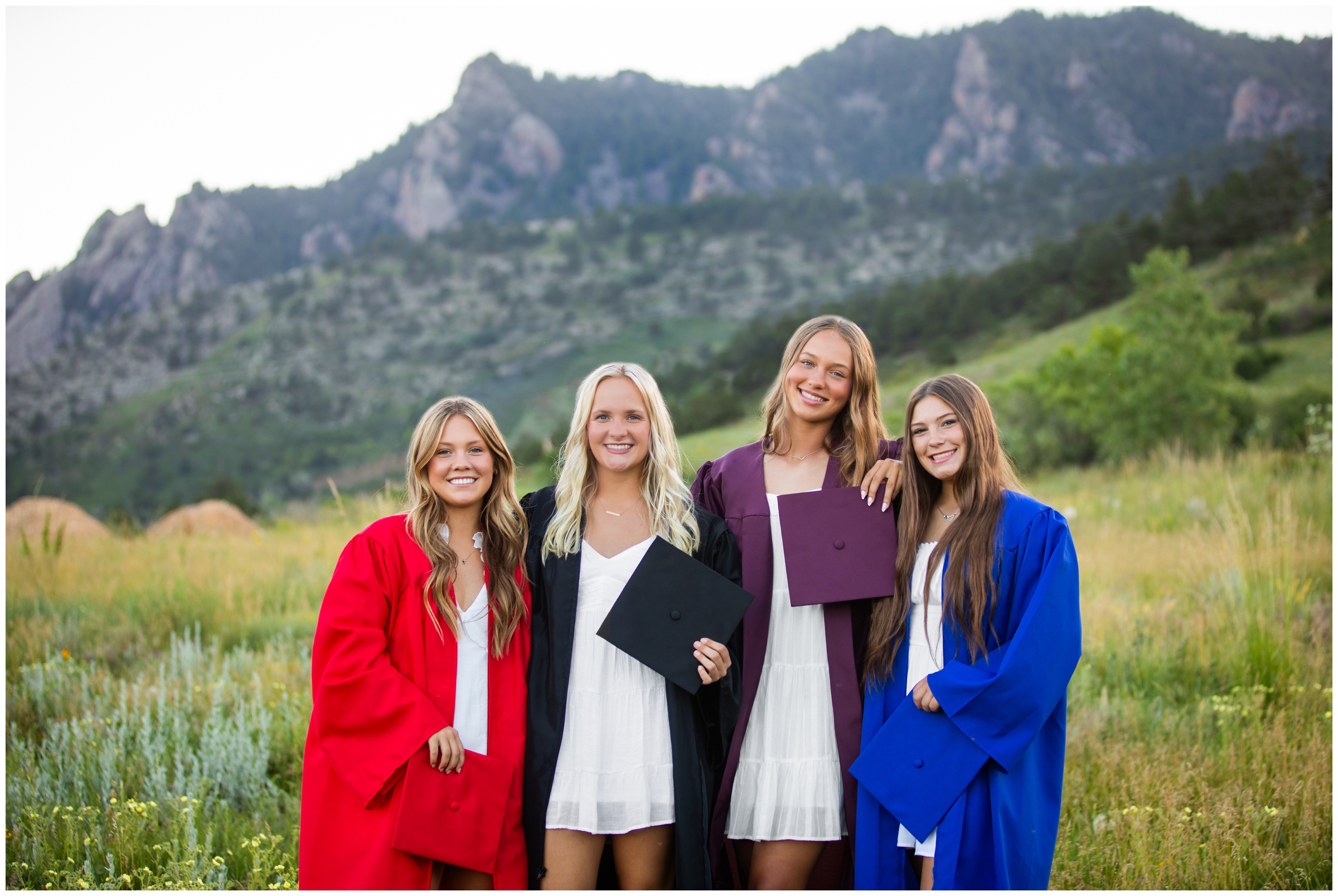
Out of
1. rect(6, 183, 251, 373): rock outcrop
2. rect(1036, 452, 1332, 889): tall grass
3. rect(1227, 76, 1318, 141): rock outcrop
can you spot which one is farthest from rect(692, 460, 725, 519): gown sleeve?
rect(1227, 76, 1318, 141): rock outcrop

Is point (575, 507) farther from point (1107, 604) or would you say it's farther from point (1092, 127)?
point (1092, 127)

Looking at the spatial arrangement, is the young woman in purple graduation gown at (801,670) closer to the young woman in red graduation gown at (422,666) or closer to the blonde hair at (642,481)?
the blonde hair at (642,481)

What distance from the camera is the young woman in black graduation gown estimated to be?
2.80 metres

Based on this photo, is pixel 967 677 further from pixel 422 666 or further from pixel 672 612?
pixel 422 666

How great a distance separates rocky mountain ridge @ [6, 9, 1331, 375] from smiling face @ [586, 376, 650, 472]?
350 ft

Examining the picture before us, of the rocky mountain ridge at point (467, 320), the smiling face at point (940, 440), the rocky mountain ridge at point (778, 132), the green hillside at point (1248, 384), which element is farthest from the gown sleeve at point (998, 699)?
the rocky mountain ridge at point (778, 132)

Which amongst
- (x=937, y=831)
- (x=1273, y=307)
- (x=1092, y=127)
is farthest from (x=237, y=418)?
(x=1092, y=127)

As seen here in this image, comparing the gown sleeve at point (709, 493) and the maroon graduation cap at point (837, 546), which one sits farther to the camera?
the gown sleeve at point (709, 493)

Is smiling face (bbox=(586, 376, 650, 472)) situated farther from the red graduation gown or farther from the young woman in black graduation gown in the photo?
the red graduation gown

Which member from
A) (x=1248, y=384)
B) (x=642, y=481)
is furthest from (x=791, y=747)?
(x=1248, y=384)

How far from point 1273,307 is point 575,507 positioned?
104 feet

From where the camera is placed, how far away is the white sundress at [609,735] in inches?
110

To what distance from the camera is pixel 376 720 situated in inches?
107

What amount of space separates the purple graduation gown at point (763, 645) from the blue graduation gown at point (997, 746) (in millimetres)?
140
